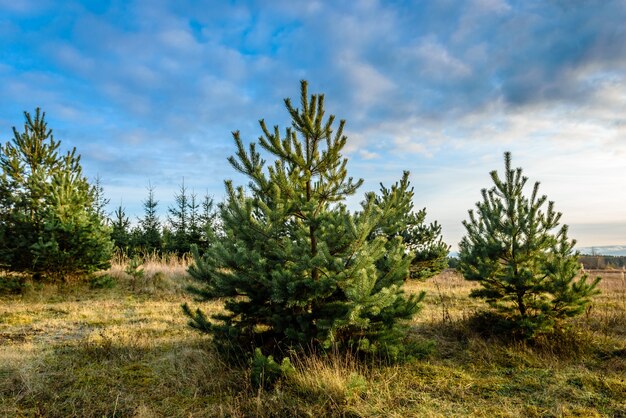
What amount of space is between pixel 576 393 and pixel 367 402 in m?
2.48

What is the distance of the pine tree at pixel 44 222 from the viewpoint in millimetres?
11438

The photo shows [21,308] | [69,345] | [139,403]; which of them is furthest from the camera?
[21,308]

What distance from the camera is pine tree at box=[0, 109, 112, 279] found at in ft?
37.5

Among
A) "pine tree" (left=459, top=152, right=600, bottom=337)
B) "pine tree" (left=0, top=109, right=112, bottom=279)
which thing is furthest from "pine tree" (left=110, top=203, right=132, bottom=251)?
"pine tree" (left=459, top=152, right=600, bottom=337)

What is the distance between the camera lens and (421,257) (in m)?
15.9

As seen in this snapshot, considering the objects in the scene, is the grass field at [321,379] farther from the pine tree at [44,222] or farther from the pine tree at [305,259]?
the pine tree at [44,222]

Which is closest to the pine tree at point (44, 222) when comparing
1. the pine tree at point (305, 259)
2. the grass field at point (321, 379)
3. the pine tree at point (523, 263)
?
the grass field at point (321, 379)

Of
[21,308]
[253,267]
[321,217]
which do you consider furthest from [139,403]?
[21,308]

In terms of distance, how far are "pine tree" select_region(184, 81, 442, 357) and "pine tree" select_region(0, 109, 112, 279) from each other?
8499mm

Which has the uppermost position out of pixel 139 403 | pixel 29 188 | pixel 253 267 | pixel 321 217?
pixel 29 188

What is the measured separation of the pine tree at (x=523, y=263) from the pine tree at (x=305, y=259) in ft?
7.28

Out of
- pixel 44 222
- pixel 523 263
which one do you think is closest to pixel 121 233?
pixel 44 222

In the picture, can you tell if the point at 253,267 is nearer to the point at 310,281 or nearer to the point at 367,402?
the point at 310,281

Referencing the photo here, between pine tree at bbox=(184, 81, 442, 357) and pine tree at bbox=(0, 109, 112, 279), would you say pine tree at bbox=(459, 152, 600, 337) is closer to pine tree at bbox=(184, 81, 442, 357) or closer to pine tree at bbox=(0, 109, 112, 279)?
pine tree at bbox=(184, 81, 442, 357)
